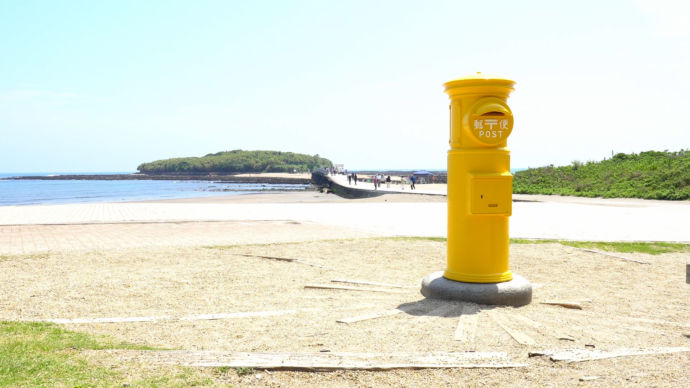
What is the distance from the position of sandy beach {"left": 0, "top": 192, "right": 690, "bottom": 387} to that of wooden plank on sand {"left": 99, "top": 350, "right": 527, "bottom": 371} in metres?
0.02

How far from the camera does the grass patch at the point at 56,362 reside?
2832 mm

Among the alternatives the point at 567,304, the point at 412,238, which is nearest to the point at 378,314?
the point at 567,304

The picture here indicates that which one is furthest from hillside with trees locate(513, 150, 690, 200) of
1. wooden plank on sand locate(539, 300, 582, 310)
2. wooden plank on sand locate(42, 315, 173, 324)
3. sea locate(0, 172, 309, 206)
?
sea locate(0, 172, 309, 206)

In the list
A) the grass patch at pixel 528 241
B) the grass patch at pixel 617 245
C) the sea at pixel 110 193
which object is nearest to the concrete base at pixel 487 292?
the grass patch at pixel 617 245

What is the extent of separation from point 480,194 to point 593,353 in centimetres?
166

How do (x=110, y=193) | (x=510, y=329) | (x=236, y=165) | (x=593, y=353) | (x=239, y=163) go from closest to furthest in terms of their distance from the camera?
1. (x=593, y=353)
2. (x=510, y=329)
3. (x=110, y=193)
4. (x=236, y=165)
5. (x=239, y=163)

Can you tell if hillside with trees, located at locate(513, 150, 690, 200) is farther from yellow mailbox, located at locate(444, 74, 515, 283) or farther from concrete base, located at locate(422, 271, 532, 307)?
yellow mailbox, located at locate(444, 74, 515, 283)

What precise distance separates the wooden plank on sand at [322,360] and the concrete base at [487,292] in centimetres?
127

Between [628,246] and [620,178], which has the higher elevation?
[620,178]

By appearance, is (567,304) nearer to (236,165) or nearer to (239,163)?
(236,165)

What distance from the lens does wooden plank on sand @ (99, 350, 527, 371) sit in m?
3.09

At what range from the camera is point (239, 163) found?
171375 mm

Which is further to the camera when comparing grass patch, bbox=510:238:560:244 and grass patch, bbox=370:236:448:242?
grass patch, bbox=370:236:448:242

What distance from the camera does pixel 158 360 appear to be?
3.16 meters
